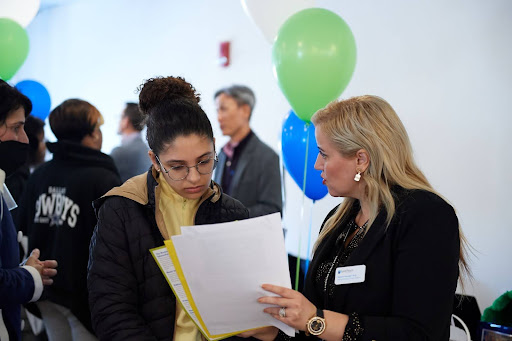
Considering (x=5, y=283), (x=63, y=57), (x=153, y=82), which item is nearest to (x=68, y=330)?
(x=5, y=283)

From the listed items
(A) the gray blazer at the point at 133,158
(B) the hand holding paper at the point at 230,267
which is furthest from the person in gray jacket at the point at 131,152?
(B) the hand holding paper at the point at 230,267

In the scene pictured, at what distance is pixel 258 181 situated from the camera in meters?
3.29

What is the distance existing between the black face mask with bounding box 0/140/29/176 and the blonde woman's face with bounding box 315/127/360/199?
102 cm

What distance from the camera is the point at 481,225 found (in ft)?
10.2

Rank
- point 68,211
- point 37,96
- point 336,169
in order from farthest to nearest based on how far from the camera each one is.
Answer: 1. point 37,96
2. point 68,211
3. point 336,169

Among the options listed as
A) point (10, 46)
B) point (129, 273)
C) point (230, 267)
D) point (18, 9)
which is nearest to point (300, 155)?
point (129, 273)

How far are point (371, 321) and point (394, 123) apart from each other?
1.75ft

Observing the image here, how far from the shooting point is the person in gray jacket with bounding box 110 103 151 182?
3.39 metres

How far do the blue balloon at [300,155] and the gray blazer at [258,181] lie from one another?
393 millimetres

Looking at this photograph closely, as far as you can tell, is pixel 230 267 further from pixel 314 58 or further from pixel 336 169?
pixel 314 58

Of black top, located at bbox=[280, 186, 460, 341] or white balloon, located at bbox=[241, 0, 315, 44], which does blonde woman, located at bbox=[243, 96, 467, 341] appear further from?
white balloon, located at bbox=[241, 0, 315, 44]

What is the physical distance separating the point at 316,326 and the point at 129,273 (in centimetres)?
53

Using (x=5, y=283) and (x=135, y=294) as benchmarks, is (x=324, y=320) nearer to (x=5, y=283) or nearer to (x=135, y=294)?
(x=135, y=294)

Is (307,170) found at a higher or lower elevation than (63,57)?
lower
